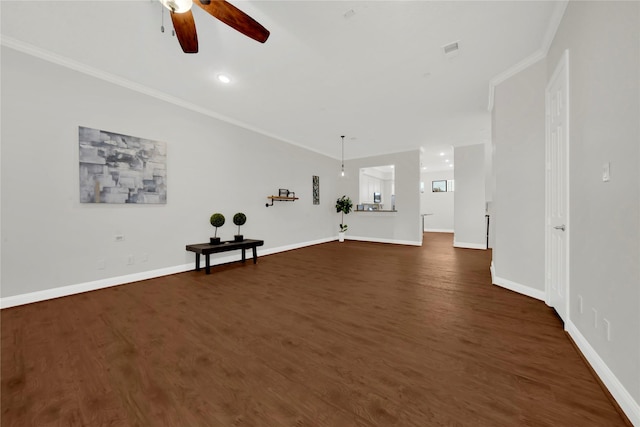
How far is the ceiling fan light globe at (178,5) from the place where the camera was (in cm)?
170

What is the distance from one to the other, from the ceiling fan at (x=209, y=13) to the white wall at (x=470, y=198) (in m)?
6.62

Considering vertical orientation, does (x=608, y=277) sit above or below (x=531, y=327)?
above

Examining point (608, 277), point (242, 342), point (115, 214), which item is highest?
point (115, 214)

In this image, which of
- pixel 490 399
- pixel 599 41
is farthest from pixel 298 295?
pixel 599 41

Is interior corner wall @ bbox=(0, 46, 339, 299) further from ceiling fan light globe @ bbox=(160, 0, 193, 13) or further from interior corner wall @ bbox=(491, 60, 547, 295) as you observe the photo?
interior corner wall @ bbox=(491, 60, 547, 295)

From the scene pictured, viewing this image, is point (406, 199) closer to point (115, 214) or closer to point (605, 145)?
point (605, 145)

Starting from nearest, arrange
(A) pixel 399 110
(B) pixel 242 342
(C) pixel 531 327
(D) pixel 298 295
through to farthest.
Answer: (B) pixel 242 342, (C) pixel 531 327, (D) pixel 298 295, (A) pixel 399 110

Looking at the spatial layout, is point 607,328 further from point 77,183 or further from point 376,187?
point 376,187

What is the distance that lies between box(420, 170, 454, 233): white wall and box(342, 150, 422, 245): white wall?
4008mm

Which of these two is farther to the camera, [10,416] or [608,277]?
[608,277]

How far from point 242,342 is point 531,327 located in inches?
102

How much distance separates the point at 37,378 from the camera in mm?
1541

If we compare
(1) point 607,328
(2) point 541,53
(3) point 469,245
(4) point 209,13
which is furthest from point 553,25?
(3) point 469,245

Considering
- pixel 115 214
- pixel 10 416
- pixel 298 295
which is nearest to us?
pixel 10 416
